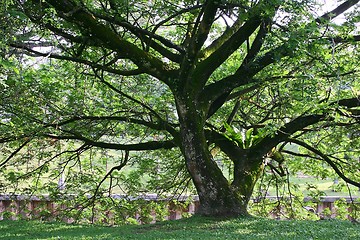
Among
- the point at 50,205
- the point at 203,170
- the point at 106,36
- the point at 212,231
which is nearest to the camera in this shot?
the point at 212,231

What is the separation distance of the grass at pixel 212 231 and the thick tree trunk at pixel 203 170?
0.23 metres

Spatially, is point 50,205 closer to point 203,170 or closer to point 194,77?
point 203,170

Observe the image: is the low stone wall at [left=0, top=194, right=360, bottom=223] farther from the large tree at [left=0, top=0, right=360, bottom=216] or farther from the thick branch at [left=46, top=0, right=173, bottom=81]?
the thick branch at [left=46, top=0, right=173, bottom=81]

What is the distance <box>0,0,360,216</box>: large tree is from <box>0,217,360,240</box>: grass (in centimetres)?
46

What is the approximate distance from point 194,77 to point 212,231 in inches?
75.0

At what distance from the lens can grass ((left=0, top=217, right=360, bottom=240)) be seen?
4316 mm

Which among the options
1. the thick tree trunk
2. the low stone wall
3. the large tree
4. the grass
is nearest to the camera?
the grass

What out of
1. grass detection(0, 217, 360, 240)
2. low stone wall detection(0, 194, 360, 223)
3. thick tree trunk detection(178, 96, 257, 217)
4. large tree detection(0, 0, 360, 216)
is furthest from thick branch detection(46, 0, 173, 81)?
low stone wall detection(0, 194, 360, 223)

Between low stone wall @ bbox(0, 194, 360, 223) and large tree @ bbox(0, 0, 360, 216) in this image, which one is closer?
large tree @ bbox(0, 0, 360, 216)

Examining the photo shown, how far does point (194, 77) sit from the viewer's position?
539 centimetres

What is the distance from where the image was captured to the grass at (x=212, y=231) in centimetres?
432

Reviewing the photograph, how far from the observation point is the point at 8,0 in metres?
3.04

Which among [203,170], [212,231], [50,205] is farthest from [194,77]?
[50,205]

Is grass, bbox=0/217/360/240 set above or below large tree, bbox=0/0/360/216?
below
